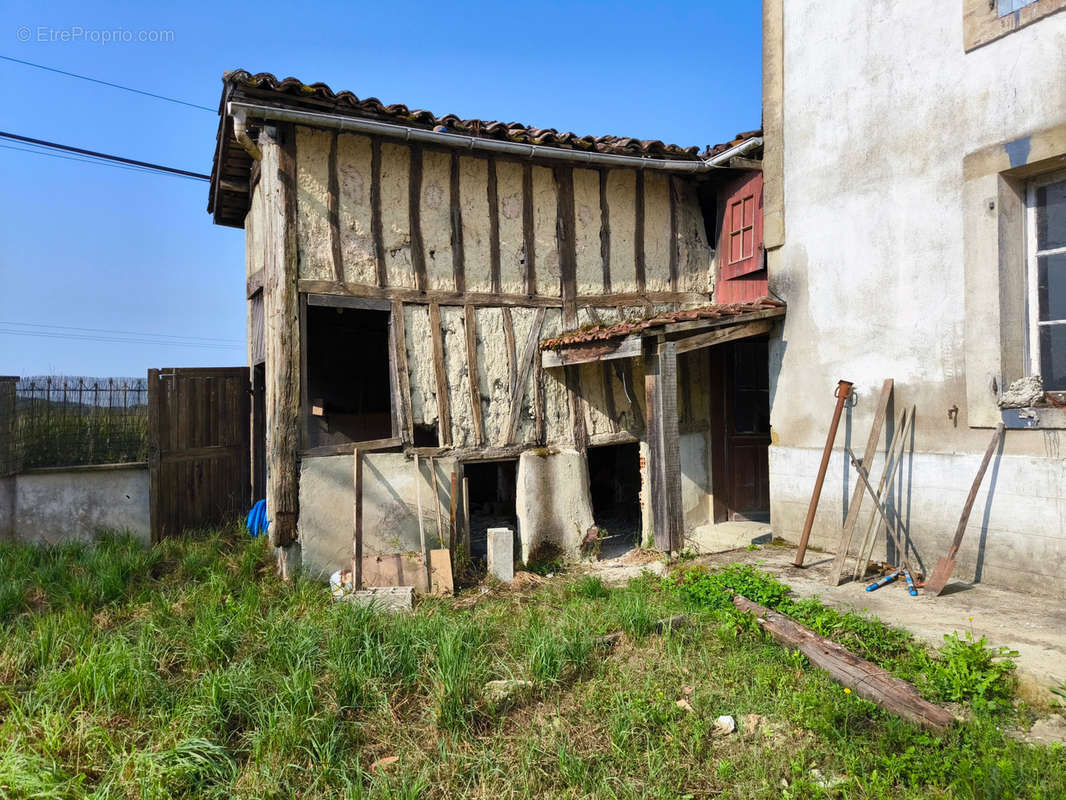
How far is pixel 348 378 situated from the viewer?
1089 cm

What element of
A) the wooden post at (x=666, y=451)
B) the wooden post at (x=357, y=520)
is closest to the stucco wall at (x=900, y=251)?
the wooden post at (x=666, y=451)

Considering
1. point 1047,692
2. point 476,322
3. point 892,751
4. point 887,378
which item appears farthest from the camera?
point 476,322

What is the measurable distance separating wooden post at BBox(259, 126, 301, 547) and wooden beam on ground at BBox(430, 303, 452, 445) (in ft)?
4.73

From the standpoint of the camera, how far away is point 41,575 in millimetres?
5867

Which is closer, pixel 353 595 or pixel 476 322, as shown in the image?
pixel 353 595

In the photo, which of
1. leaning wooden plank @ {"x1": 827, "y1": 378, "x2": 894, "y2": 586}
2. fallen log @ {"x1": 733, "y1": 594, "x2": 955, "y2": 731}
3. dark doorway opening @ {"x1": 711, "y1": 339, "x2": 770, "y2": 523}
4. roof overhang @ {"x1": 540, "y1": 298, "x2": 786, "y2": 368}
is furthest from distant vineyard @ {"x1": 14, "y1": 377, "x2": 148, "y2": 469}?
leaning wooden plank @ {"x1": 827, "y1": 378, "x2": 894, "y2": 586}

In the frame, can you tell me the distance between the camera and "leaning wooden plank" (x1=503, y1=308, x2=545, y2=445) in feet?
24.5

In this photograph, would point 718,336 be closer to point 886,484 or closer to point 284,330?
point 886,484

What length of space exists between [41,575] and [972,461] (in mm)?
8267

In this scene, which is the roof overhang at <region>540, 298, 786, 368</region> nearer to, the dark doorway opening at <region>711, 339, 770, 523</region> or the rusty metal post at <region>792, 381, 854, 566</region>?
the rusty metal post at <region>792, 381, 854, 566</region>

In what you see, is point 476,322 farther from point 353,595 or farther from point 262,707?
point 262,707

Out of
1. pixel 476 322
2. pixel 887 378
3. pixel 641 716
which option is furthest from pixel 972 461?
pixel 476 322

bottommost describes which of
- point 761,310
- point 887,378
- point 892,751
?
point 892,751

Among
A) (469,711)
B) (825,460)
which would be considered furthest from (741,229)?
(469,711)
